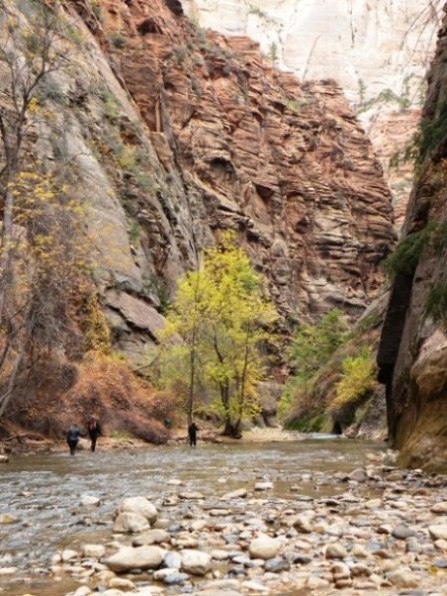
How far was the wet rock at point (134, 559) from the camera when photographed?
575 centimetres

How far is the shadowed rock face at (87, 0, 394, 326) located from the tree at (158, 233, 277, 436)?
1625 cm

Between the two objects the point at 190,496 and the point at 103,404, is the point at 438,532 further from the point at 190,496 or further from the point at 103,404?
the point at 103,404

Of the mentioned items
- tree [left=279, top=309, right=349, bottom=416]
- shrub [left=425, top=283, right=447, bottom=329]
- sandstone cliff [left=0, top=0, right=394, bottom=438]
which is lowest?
shrub [left=425, top=283, right=447, bottom=329]

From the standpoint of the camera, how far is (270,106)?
10231 centimetres

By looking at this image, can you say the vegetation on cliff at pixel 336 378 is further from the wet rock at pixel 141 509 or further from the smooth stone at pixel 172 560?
the smooth stone at pixel 172 560

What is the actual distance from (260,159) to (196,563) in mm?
90000

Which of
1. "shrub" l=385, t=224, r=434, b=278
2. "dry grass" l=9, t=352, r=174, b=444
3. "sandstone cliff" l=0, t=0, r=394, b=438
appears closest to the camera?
"shrub" l=385, t=224, r=434, b=278

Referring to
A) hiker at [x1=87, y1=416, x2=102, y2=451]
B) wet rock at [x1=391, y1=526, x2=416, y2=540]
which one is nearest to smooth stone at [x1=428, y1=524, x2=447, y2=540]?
wet rock at [x1=391, y1=526, x2=416, y2=540]

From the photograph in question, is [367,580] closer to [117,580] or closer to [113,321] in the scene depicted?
[117,580]

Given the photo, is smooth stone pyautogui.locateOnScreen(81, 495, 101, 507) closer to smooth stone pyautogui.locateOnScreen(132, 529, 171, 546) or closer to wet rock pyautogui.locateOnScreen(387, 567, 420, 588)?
smooth stone pyautogui.locateOnScreen(132, 529, 171, 546)

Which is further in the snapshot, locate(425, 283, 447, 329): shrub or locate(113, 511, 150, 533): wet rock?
locate(425, 283, 447, 329): shrub

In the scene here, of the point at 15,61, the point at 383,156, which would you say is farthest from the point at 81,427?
the point at 383,156

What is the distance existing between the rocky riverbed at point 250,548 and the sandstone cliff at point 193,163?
8.11m

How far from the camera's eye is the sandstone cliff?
37.6 metres
